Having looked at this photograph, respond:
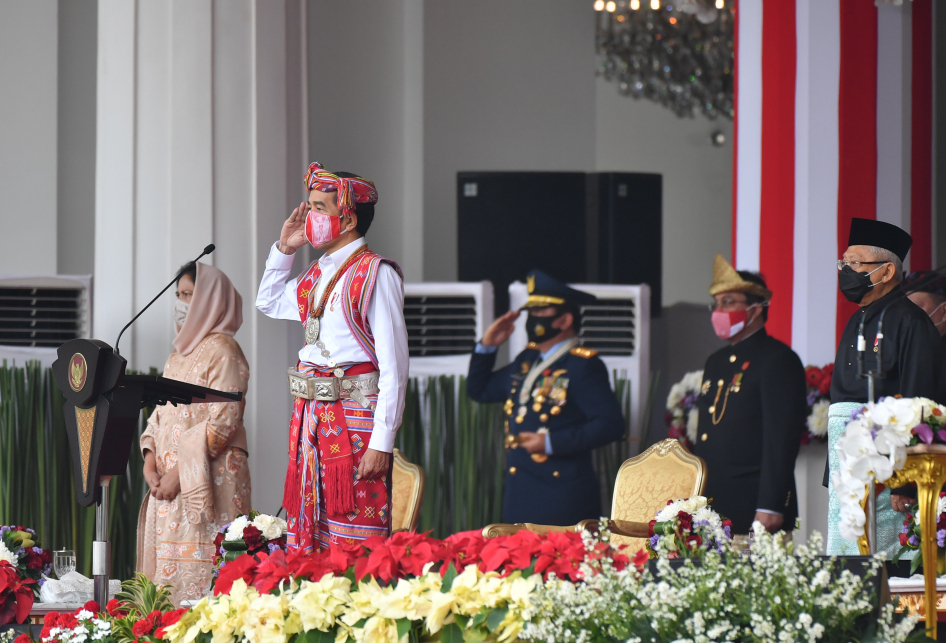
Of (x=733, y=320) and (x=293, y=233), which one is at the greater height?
(x=293, y=233)

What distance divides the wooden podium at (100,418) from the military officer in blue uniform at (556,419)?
1955mm

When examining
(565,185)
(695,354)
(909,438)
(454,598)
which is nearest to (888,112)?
(565,185)

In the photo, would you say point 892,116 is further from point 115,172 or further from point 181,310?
point 115,172

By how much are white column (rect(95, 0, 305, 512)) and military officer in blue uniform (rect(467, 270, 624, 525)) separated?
1049 millimetres

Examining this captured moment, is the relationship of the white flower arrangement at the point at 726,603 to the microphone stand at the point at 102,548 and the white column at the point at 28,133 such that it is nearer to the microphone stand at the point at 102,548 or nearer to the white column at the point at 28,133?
the microphone stand at the point at 102,548

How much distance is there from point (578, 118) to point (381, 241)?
130 cm

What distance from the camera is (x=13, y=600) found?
259 cm

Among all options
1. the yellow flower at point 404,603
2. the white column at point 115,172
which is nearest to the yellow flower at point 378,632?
the yellow flower at point 404,603

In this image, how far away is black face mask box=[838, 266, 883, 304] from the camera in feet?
9.84

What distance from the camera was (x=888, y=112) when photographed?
4574 mm

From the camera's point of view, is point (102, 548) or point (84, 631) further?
point (102, 548)

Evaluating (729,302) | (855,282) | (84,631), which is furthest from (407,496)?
(84,631)

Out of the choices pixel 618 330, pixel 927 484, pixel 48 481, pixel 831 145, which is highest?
pixel 831 145

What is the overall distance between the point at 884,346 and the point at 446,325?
2604mm
